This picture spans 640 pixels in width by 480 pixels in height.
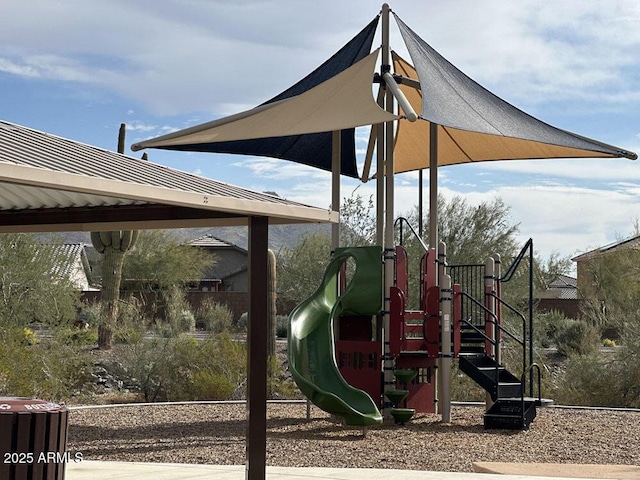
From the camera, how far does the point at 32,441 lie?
19.3ft

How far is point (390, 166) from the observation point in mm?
13461

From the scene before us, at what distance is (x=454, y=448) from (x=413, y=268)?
41.6 feet

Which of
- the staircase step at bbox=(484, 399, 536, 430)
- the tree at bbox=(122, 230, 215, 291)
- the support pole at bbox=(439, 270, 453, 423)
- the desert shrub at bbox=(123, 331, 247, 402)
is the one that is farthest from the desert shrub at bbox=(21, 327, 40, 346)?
the tree at bbox=(122, 230, 215, 291)

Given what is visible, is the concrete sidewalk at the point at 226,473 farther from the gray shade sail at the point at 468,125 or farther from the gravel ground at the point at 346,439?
the gray shade sail at the point at 468,125

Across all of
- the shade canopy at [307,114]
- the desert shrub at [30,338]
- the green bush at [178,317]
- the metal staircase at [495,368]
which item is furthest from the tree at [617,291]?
the desert shrub at [30,338]

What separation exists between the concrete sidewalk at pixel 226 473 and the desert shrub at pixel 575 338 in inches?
554

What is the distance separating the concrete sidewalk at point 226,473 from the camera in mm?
8383

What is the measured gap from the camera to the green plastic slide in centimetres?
1162

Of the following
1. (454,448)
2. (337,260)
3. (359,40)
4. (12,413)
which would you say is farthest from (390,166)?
(12,413)

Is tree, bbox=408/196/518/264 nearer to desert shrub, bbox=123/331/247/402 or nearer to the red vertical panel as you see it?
desert shrub, bbox=123/331/247/402

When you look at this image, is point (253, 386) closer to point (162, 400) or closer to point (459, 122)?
point (459, 122)

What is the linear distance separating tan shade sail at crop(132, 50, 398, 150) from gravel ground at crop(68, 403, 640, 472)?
3.55 metres

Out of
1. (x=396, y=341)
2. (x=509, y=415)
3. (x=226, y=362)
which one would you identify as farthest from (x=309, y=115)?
(x=226, y=362)

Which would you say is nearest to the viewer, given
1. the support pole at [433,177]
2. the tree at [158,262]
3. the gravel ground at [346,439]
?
the gravel ground at [346,439]
